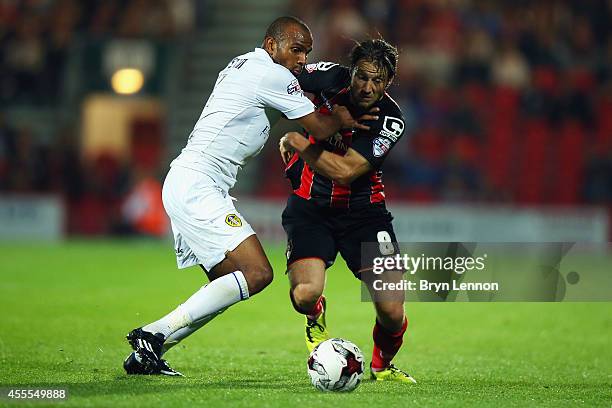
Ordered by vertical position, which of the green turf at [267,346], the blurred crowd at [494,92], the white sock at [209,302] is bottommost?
the green turf at [267,346]

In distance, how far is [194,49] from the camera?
21.5 m

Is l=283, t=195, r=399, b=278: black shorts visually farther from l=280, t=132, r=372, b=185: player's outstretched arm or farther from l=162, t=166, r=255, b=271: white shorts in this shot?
l=162, t=166, r=255, b=271: white shorts

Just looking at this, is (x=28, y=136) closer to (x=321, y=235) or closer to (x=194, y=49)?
(x=194, y=49)

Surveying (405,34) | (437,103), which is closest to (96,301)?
(437,103)

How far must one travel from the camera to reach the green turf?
5922 mm

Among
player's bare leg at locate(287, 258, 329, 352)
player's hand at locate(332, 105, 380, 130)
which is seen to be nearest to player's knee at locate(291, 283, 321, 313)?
player's bare leg at locate(287, 258, 329, 352)

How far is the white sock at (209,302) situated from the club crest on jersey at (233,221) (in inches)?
11.4

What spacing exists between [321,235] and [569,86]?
42.2 ft

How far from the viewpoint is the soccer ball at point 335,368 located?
5961 millimetres

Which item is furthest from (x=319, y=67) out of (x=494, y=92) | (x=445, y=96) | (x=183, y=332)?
(x=494, y=92)

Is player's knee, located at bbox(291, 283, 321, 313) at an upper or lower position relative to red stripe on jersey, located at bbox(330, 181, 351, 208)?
lower

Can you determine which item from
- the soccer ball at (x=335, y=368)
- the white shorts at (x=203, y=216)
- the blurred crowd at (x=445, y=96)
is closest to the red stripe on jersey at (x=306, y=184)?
the white shorts at (x=203, y=216)

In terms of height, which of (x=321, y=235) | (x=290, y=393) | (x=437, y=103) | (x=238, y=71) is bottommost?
(x=290, y=393)

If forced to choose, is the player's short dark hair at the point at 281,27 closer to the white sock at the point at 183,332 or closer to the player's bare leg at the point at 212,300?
the player's bare leg at the point at 212,300
